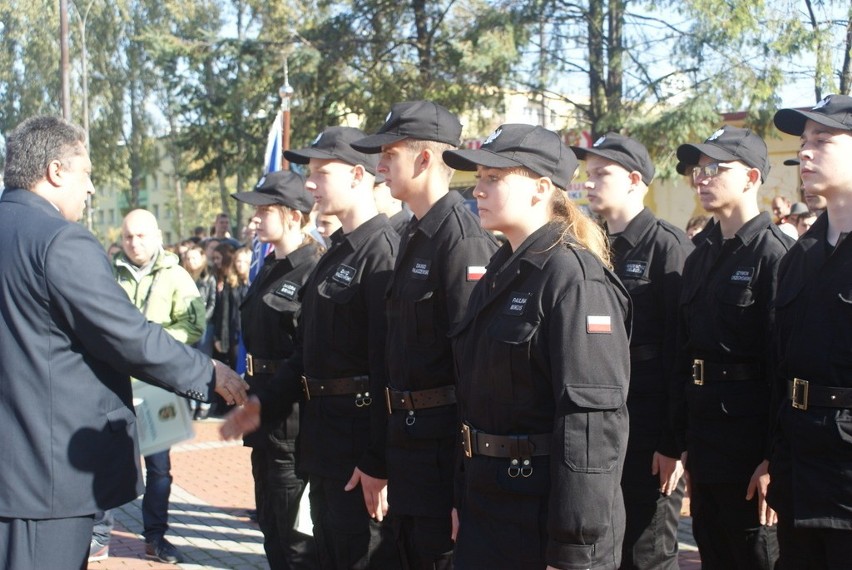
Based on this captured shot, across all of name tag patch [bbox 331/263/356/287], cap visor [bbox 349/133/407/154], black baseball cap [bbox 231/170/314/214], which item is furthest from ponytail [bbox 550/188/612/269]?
black baseball cap [bbox 231/170/314/214]

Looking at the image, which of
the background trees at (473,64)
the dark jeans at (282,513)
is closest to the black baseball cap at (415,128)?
the dark jeans at (282,513)

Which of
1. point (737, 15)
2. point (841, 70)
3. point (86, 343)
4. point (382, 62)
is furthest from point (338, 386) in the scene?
point (382, 62)

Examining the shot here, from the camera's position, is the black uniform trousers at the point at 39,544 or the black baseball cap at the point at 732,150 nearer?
the black uniform trousers at the point at 39,544

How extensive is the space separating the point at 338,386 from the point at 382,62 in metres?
17.1

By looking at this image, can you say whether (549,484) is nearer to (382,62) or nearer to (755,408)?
(755,408)

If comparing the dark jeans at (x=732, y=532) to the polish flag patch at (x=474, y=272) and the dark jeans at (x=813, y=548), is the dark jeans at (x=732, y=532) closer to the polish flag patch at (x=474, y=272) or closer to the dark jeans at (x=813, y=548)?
the dark jeans at (x=813, y=548)

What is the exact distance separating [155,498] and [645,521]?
11.2 ft

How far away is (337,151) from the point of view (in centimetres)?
475

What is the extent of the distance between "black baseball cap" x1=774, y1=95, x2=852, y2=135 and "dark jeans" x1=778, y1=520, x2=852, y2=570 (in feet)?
4.73

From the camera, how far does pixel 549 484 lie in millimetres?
2963

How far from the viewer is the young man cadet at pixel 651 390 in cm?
467

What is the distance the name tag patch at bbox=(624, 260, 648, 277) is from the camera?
485 cm

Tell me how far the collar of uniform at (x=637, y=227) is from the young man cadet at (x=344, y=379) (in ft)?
4.02

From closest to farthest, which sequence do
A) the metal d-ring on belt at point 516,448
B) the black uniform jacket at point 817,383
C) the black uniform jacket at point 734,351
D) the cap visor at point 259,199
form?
the metal d-ring on belt at point 516,448 → the black uniform jacket at point 817,383 → the black uniform jacket at point 734,351 → the cap visor at point 259,199
